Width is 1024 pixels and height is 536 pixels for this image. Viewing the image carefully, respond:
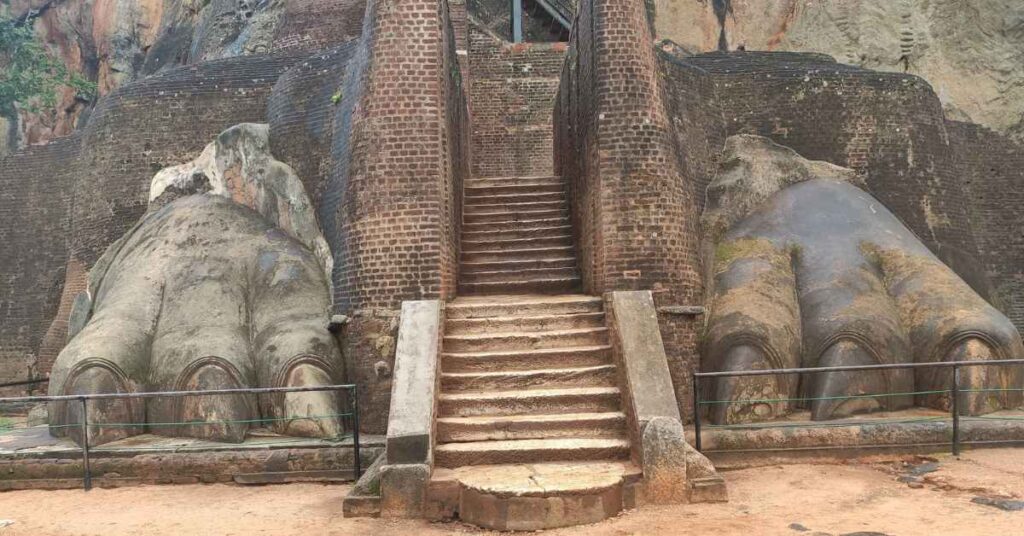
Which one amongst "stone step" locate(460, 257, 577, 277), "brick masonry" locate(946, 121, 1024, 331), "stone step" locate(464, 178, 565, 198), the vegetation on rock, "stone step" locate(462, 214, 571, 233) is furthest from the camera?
the vegetation on rock

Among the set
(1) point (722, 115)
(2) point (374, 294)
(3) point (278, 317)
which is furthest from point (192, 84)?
(1) point (722, 115)

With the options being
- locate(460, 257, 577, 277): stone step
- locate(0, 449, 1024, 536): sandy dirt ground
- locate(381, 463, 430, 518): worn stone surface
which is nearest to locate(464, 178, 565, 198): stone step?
locate(460, 257, 577, 277): stone step

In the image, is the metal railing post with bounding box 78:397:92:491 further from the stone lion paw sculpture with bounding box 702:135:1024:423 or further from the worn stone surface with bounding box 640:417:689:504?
the stone lion paw sculpture with bounding box 702:135:1024:423

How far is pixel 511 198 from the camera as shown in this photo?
11.9 metres

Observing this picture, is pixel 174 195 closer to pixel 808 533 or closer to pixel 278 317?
pixel 278 317

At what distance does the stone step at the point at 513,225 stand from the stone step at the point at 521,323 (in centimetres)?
240

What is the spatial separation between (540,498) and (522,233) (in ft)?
16.8

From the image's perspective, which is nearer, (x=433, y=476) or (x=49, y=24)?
(x=433, y=476)

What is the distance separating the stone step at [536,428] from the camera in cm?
773

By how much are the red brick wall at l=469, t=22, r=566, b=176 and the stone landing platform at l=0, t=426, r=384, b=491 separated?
860cm

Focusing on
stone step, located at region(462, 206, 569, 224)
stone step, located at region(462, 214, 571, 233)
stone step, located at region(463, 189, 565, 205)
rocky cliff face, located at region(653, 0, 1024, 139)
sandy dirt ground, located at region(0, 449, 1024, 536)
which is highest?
rocky cliff face, located at region(653, 0, 1024, 139)

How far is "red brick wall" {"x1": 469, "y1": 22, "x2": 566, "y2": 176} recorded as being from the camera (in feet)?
56.6

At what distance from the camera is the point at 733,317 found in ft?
32.8

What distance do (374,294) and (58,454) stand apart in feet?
10.2
